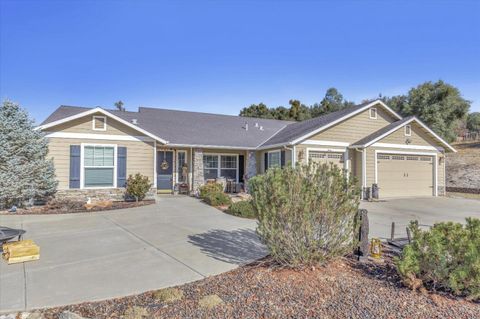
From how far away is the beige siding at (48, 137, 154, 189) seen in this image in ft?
39.9

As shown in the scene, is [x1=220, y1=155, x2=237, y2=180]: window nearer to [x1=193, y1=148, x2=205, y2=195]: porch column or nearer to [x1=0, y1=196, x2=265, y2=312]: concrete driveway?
[x1=193, y1=148, x2=205, y2=195]: porch column

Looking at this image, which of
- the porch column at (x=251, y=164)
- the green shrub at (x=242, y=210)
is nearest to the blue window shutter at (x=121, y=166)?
the green shrub at (x=242, y=210)

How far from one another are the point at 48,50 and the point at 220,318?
1554 centimetres

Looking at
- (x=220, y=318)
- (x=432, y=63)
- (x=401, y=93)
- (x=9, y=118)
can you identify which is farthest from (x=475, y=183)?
(x=9, y=118)

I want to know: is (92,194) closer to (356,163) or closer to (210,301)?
(210,301)

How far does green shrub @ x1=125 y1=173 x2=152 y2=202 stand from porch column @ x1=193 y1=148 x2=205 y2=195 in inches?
141

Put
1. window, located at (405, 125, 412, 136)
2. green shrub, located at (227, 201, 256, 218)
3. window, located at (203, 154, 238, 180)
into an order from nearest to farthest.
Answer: green shrub, located at (227, 201, 256, 218) → window, located at (405, 125, 412, 136) → window, located at (203, 154, 238, 180)

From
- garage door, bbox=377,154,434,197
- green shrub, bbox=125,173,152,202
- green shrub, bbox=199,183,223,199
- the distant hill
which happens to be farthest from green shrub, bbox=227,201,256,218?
the distant hill

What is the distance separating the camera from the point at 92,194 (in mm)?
12648

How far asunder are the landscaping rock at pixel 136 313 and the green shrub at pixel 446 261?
3.35 m

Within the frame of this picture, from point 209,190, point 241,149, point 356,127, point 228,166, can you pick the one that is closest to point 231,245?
point 209,190

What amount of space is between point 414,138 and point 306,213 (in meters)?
15.9

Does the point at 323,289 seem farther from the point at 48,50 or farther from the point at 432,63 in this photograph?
the point at 432,63

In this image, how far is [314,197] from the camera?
4461 mm
